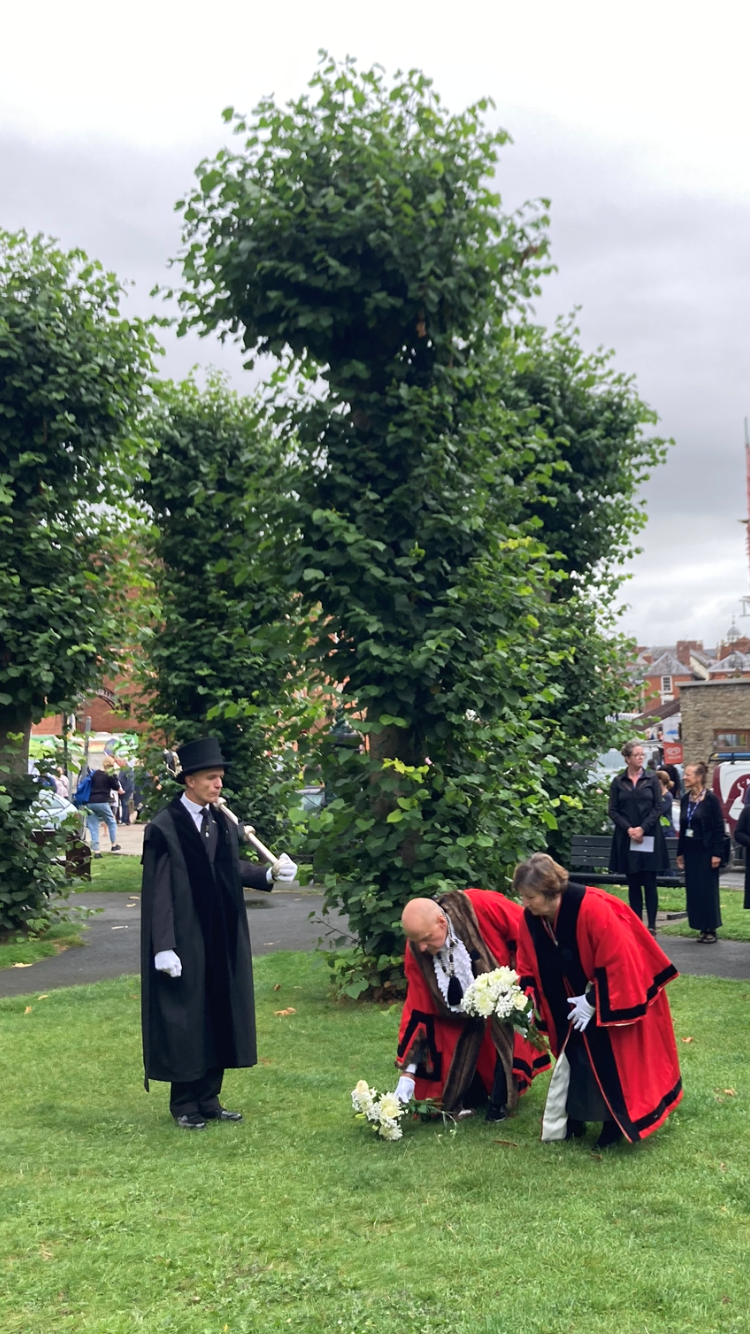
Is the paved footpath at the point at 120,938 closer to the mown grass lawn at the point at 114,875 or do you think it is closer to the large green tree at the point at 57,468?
the mown grass lawn at the point at 114,875

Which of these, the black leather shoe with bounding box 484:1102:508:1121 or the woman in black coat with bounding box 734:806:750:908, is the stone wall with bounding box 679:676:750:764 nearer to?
the woman in black coat with bounding box 734:806:750:908

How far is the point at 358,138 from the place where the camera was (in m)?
9.45

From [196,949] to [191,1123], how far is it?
94 cm

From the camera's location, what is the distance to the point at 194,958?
665cm

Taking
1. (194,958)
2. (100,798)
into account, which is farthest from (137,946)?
(100,798)

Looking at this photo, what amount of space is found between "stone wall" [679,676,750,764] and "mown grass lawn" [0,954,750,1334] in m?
22.2

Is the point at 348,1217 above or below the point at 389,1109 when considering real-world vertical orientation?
below

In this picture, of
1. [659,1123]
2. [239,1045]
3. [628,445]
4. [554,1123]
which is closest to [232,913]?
[239,1045]

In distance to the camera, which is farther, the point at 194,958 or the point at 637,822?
the point at 637,822

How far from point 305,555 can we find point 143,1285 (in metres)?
5.95

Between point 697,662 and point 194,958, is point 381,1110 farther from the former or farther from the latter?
point 697,662

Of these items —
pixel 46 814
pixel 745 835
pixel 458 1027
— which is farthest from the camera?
pixel 46 814

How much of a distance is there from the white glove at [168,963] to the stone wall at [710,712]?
24.0 meters

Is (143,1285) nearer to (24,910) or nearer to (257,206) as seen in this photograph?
(257,206)
